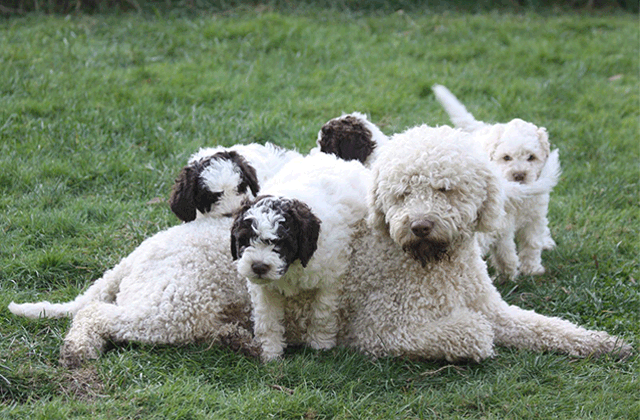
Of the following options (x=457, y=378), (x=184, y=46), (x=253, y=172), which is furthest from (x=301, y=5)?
(x=457, y=378)

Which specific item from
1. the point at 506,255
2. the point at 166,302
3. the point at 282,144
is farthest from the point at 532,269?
the point at 166,302

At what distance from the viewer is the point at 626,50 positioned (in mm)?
9969

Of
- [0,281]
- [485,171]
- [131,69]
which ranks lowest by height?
[0,281]

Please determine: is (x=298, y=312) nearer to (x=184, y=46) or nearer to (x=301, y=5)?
(x=184, y=46)

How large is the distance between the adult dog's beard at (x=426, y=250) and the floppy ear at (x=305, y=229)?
496mm

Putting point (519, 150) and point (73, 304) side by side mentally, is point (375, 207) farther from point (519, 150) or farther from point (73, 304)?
point (73, 304)

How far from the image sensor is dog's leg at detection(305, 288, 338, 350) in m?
4.44


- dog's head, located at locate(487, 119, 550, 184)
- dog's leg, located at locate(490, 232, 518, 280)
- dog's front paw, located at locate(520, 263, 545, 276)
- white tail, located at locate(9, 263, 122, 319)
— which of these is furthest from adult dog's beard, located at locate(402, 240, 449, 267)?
white tail, located at locate(9, 263, 122, 319)

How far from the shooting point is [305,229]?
403 centimetres

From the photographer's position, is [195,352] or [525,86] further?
[525,86]

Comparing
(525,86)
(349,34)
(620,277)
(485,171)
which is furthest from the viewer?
(349,34)

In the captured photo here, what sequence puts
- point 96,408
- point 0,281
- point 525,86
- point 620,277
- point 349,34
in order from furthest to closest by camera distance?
point 349,34
point 525,86
point 620,277
point 0,281
point 96,408

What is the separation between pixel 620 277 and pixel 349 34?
17.8 ft

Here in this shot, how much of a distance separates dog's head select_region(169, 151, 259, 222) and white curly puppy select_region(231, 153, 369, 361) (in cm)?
36
